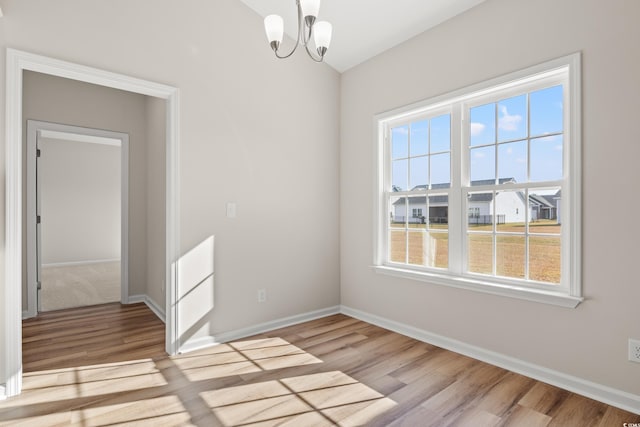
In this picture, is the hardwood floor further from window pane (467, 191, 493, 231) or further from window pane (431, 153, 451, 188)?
window pane (431, 153, 451, 188)

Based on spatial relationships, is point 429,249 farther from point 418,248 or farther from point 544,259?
point 544,259

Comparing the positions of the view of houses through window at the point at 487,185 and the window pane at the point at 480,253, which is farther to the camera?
the window pane at the point at 480,253

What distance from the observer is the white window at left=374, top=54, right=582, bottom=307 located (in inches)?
94.6

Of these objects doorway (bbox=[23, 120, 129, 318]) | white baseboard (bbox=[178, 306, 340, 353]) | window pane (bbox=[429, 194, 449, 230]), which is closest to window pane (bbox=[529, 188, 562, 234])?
window pane (bbox=[429, 194, 449, 230])

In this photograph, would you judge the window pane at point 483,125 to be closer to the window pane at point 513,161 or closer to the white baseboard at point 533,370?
the window pane at point 513,161

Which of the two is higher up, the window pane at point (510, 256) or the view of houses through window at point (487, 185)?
the view of houses through window at point (487, 185)

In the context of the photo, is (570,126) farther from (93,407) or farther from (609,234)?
(93,407)

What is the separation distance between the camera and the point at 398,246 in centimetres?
359

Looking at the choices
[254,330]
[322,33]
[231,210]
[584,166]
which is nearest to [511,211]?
[584,166]

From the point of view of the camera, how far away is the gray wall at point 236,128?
254 cm

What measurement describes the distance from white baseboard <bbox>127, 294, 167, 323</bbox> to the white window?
8.50 feet

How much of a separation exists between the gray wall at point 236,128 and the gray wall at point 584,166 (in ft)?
3.42

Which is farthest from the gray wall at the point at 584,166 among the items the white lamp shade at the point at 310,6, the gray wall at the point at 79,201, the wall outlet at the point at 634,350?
the gray wall at the point at 79,201

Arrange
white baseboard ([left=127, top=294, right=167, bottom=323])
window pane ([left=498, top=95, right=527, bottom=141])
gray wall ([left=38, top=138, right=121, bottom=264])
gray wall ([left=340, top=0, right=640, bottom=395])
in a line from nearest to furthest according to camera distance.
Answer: gray wall ([left=340, top=0, right=640, bottom=395]) < window pane ([left=498, top=95, right=527, bottom=141]) < white baseboard ([left=127, top=294, right=167, bottom=323]) < gray wall ([left=38, top=138, right=121, bottom=264])
